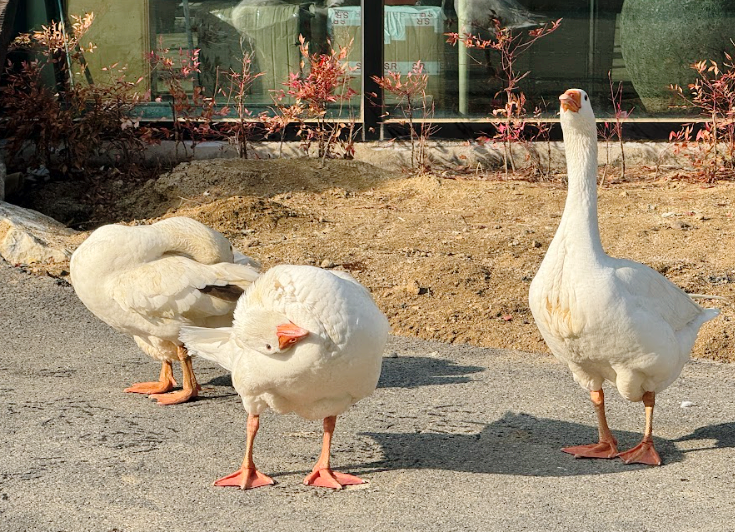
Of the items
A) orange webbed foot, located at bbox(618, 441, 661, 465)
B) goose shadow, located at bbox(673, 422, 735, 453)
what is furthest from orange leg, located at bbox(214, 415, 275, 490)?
goose shadow, located at bbox(673, 422, 735, 453)

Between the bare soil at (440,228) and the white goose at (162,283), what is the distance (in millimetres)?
1914

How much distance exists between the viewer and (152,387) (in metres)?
6.04

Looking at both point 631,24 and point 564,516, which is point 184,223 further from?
point 631,24

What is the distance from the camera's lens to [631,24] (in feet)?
40.0

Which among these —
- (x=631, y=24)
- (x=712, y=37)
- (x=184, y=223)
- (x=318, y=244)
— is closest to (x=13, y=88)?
(x=318, y=244)

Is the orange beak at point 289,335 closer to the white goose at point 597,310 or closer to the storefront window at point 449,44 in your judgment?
the white goose at point 597,310

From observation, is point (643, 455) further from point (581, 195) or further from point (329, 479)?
point (329, 479)

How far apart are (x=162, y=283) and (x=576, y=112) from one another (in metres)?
2.44

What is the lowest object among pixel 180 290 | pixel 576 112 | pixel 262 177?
pixel 262 177

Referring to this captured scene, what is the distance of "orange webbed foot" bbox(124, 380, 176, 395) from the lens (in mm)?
5984

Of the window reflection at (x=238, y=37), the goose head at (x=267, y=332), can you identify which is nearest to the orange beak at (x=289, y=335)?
the goose head at (x=267, y=332)

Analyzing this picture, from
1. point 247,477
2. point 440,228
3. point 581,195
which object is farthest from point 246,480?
point 440,228

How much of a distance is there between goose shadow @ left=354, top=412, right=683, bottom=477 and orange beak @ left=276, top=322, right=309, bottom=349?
0.85 meters

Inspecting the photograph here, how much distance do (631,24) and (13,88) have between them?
7.19m
